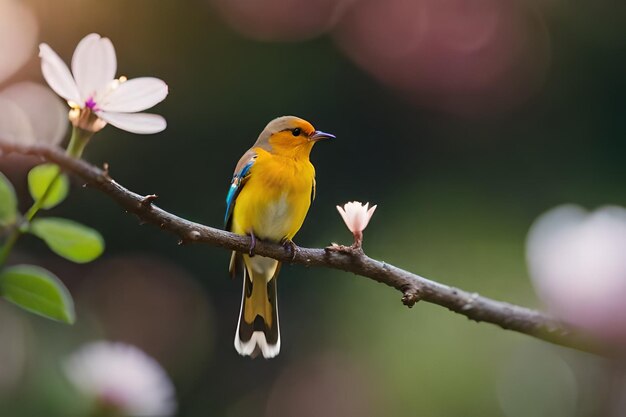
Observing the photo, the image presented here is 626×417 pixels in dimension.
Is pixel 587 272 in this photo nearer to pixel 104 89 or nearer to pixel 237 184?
pixel 104 89

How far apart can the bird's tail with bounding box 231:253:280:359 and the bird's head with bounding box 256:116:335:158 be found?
0.32 m

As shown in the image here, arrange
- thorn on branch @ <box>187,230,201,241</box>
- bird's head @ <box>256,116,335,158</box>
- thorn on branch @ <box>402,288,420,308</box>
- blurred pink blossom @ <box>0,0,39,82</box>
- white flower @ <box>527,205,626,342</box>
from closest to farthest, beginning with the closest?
white flower @ <box>527,205,626,342</box>
thorn on branch @ <box>187,230,201,241</box>
thorn on branch @ <box>402,288,420,308</box>
bird's head @ <box>256,116,335,158</box>
blurred pink blossom @ <box>0,0,39,82</box>

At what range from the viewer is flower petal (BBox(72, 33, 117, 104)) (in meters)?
0.76

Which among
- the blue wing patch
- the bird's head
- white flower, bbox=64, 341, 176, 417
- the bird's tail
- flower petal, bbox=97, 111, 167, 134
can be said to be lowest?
white flower, bbox=64, 341, 176, 417

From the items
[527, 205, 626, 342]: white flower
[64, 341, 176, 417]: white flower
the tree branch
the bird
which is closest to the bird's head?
the bird

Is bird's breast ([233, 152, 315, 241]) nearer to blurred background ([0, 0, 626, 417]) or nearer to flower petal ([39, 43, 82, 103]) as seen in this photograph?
flower petal ([39, 43, 82, 103])

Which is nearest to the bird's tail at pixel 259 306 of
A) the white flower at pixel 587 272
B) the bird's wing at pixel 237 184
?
the bird's wing at pixel 237 184

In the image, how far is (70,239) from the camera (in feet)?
2.41

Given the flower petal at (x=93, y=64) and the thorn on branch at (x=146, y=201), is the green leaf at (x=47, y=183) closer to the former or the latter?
the flower petal at (x=93, y=64)

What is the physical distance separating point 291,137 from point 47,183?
1.80 meters

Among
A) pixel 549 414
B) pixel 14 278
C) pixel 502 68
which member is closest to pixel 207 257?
pixel 502 68

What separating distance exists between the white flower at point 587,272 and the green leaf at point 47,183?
1.56ft

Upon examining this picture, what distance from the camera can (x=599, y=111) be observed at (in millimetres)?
5395

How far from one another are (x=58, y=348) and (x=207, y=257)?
11.4ft
